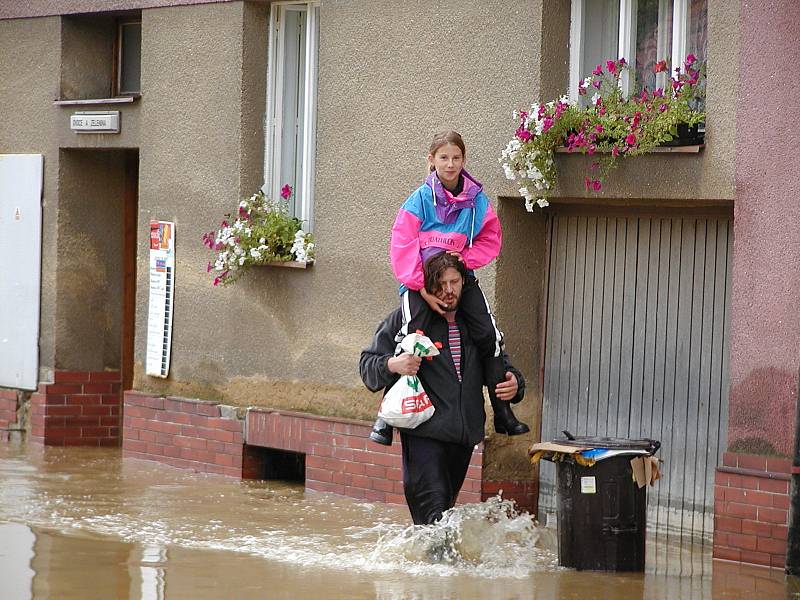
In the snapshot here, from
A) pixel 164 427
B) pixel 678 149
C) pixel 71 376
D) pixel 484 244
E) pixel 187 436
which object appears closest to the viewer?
pixel 484 244

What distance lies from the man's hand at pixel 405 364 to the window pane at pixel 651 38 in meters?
2.83

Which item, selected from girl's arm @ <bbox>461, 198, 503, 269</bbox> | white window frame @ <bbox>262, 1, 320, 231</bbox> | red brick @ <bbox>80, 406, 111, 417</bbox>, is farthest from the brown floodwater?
red brick @ <bbox>80, 406, 111, 417</bbox>

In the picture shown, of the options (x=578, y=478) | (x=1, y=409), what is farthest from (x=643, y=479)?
(x=1, y=409)

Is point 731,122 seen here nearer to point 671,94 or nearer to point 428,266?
point 671,94

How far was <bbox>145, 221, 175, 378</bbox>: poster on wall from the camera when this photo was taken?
12352 millimetres

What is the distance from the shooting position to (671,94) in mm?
9141

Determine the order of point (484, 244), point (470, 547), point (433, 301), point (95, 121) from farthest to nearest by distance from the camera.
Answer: point (95, 121), point (484, 244), point (470, 547), point (433, 301)

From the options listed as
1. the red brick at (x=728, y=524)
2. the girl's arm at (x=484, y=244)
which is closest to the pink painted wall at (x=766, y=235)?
the red brick at (x=728, y=524)

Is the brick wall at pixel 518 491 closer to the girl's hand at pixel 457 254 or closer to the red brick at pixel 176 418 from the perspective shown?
the girl's hand at pixel 457 254

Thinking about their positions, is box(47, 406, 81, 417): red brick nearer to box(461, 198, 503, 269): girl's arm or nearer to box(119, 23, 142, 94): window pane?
box(119, 23, 142, 94): window pane

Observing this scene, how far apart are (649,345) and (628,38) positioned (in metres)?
1.95

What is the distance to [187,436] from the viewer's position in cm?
1212

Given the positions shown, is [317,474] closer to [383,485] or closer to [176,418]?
[383,485]

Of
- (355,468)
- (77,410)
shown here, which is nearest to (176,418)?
(77,410)
